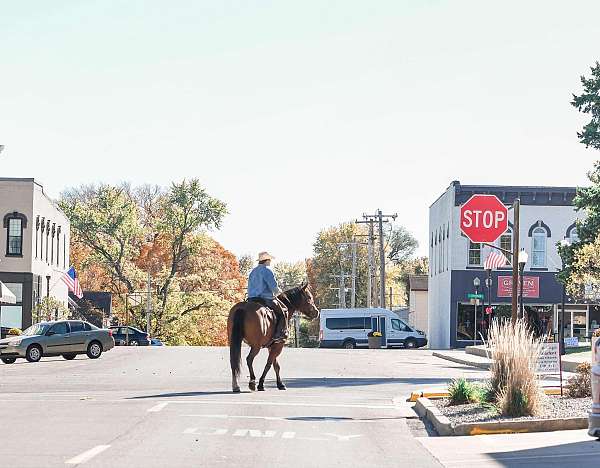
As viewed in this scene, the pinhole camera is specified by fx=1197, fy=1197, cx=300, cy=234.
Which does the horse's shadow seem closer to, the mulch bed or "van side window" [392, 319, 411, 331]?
the mulch bed

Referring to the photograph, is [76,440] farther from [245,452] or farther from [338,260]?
[338,260]

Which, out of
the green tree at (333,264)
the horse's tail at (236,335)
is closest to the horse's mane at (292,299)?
the horse's tail at (236,335)

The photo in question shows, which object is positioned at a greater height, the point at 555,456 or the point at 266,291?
the point at 266,291

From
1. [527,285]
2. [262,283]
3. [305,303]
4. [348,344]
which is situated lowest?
[348,344]

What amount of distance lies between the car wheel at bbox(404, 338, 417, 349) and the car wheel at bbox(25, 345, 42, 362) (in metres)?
34.0

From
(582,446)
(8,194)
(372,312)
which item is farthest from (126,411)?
(372,312)

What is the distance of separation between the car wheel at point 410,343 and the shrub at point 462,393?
52.5 metres

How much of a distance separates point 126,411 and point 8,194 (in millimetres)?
48760

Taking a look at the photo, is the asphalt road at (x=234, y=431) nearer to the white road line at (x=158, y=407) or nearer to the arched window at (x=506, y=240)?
the white road line at (x=158, y=407)

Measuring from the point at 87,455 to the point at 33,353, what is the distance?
96.0ft

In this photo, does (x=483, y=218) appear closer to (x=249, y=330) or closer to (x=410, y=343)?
(x=410, y=343)

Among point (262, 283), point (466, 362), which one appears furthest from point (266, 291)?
point (466, 362)

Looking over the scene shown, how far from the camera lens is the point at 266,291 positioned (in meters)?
21.8

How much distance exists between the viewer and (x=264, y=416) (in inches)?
666
